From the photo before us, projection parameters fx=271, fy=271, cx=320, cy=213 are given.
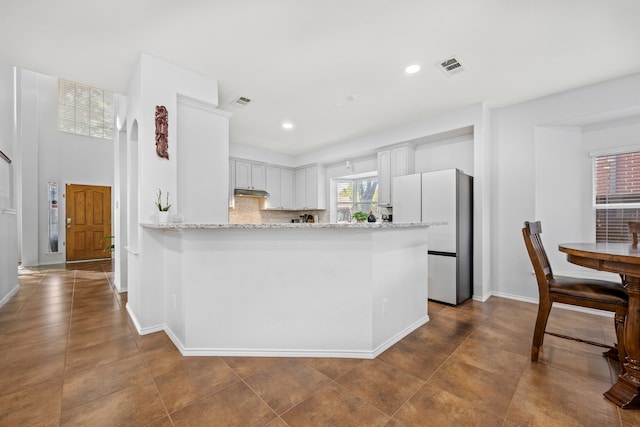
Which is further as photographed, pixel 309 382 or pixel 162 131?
pixel 162 131

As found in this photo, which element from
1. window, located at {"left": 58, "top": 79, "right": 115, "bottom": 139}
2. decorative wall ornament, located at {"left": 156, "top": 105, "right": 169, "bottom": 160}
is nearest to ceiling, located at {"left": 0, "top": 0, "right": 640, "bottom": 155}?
decorative wall ornament, located at {"left": 156, "top": 105, "right": 169, "bottom": 160}

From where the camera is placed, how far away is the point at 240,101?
3.80m

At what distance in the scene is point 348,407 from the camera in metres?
1.59

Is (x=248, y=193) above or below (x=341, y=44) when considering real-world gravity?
below

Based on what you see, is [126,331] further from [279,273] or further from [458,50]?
[458,50]

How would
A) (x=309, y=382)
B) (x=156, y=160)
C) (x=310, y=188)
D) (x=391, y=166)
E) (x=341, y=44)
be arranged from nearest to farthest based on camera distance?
(x=309, y=382)
(x=341, y=44)
(x=156, y=160)
(x=391, y=166)
(x=310, y=188)

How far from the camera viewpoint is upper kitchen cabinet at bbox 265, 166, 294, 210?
6.54m

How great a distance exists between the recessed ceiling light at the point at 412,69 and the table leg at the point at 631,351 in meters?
2.45

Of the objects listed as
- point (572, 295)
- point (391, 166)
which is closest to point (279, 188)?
point (391, 166)

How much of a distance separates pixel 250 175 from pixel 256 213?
91 cm

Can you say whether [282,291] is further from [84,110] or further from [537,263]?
[84,110]

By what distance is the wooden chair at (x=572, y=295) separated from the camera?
6.07 ft

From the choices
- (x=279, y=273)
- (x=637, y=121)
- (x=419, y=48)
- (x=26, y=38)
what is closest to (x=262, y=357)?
(x=279, y=273)

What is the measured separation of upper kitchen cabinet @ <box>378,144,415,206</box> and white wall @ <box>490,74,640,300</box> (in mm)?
1278
